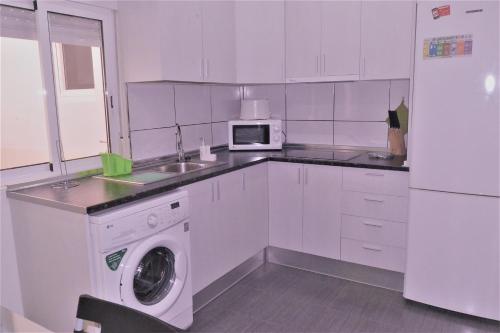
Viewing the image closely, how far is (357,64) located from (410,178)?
0.97 m

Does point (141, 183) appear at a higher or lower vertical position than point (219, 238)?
higher

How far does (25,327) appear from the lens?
1.00 meters

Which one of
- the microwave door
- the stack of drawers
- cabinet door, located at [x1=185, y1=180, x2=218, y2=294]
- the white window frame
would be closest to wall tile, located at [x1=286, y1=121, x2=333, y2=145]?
the microwave door

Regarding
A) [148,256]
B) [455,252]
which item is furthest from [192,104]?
[455,252]

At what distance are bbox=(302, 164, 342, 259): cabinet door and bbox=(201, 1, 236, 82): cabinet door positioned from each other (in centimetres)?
96

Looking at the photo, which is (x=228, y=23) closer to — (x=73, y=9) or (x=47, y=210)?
(x=73, y=9)

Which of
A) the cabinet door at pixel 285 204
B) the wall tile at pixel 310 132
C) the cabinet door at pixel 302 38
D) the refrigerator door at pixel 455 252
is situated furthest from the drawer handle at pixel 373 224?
the cabinet door at pixel 302 38

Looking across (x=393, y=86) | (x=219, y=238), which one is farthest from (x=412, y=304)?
(x=393, y=86)

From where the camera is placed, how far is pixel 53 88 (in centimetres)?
235

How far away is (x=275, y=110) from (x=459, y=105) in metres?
1.77

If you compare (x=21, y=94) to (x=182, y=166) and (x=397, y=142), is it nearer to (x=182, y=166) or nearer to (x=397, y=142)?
(x=182, y=166)

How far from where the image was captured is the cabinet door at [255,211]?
9.64 feet

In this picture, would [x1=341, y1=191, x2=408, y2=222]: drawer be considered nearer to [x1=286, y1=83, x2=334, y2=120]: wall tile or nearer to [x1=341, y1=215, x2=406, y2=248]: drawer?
[x1=341, y1=215, x2=406, y2=248]: drawer

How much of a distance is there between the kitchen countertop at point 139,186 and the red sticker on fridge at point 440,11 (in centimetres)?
92
